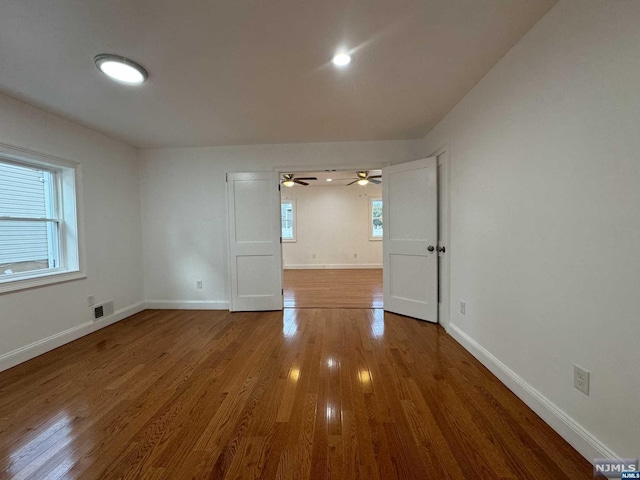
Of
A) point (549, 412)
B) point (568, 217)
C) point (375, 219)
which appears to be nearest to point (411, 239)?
point (568, 217)

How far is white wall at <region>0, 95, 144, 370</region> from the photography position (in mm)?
2297

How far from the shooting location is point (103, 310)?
316cm

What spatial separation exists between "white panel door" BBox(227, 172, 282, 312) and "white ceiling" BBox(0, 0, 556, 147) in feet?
3.18

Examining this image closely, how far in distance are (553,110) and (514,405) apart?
71.3 inches

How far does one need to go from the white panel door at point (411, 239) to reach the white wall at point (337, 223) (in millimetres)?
3906

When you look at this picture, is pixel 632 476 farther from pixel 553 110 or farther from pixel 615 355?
pixel 553 110

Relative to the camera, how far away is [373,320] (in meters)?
3.28

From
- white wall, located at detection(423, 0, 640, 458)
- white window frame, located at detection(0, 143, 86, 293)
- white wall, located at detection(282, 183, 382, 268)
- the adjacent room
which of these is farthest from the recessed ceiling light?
white wall, located at detection(282, 183, 382, 268)

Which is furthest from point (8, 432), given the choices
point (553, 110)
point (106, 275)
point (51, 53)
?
point (553, 110)

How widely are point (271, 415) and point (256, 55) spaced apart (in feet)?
7.87

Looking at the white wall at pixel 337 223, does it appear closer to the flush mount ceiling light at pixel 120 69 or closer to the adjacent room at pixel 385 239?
the adjacent room at pixel 385 239

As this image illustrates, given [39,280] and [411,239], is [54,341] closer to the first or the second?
[39,280]

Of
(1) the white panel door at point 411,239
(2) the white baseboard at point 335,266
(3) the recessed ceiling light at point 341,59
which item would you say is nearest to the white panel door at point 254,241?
(1) the white panel door at point 411,239

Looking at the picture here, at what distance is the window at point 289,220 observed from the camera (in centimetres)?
757
